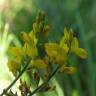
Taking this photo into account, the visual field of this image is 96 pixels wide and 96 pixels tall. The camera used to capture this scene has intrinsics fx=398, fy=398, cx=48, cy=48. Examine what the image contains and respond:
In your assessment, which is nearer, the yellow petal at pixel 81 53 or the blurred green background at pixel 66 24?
the yellow petal at pixel 81 53

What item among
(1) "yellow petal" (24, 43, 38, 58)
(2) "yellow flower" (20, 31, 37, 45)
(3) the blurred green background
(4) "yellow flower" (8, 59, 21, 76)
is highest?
(2) "yellow flower" (20, 31, 37, 45)

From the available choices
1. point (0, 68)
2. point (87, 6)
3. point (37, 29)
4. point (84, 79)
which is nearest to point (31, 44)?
point (37, 29)

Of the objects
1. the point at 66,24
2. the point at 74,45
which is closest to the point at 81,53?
the point at 74,45

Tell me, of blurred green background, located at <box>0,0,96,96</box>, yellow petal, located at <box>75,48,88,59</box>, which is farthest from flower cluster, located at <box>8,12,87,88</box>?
blurred green background, located at <box>0,0,96,96</box>

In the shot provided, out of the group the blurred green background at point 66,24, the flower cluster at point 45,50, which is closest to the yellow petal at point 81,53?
the flower cluster at point 45,50

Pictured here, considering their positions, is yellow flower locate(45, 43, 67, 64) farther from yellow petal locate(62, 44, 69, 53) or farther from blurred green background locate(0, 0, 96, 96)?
blurred green background locate(0, 0, 96, 96)

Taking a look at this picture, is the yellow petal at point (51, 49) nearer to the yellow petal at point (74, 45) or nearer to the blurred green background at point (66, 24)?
the yellow petal at point (74, 45)

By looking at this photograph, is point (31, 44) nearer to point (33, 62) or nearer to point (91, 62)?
point (33, 62)

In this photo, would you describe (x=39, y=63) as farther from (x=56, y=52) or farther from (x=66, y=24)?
(x=66, y=24)
